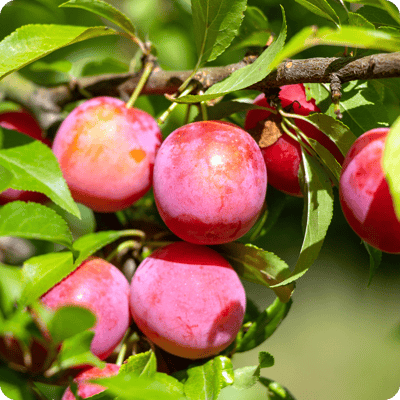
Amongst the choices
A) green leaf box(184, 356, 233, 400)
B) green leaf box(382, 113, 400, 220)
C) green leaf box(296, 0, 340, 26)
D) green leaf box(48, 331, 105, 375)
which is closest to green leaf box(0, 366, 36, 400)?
green leaf box(48, 331, 105, 375)

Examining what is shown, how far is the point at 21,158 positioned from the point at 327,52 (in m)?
0.58

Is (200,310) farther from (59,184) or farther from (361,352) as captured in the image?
(361,352)

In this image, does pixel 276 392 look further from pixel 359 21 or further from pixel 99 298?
pixel 359 21

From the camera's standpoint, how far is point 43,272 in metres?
0.51

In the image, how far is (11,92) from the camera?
0.81 meters

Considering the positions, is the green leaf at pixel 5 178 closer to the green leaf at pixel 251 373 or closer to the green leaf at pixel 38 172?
the green leaf at pixel 38 172

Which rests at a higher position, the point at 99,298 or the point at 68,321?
the point at 68,321

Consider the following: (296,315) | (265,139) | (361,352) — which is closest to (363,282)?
(361,352)

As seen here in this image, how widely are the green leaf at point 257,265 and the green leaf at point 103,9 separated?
37 cm

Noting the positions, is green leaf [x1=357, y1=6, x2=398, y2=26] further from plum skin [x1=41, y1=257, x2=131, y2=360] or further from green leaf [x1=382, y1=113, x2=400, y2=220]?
plum skin [x1=41, y1=257, x2=131, y2=360]

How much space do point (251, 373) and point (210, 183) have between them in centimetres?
A: 28

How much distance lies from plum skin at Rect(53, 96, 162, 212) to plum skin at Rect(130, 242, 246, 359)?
4.6 inches

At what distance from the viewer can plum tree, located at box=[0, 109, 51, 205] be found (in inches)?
26.9

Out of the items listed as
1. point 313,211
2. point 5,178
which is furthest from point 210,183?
point 5,178
